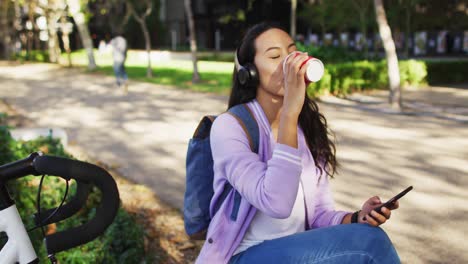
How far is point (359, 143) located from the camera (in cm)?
845

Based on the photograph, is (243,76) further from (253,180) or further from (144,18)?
(144,18)

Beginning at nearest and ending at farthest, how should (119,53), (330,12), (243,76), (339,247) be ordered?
(339,247) < (243,76) < (119,53) < (330,12)

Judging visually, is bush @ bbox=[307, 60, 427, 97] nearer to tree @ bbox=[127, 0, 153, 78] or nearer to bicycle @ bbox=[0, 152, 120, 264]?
tree @ bbox=[127, 0, 153, 78]

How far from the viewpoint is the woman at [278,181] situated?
165cm

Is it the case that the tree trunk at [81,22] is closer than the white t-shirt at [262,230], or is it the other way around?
the white t-shirt at [262,230]

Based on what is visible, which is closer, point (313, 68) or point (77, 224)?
point (313, 68)

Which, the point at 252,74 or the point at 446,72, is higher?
the point at 252,74

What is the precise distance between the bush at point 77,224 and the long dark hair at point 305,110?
168 cm

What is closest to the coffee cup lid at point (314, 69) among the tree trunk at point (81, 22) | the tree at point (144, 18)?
the tree at point (144, 18)

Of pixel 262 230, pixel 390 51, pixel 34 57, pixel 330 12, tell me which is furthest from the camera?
pixel 34 57

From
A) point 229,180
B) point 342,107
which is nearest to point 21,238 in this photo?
point 229,180

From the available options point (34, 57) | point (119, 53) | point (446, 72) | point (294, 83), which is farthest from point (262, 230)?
point (34, 57)

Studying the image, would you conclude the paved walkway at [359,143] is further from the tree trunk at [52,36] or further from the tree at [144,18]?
the tree trunk at [52,36]

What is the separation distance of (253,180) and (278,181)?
0.38 feet
